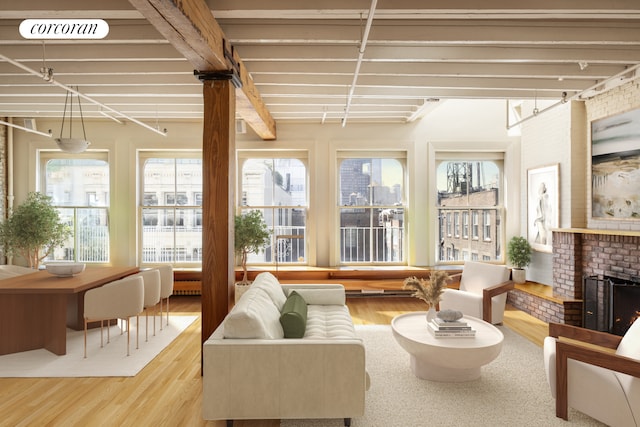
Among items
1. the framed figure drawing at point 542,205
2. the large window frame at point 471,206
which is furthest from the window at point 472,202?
the framed figure drawing at point 542,205

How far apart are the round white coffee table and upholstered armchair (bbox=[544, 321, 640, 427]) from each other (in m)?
0.50

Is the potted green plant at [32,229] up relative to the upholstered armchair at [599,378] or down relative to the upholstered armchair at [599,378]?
up

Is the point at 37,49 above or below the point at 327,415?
above

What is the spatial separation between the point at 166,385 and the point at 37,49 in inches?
145

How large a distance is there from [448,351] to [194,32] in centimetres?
320

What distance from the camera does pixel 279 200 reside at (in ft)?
25.2

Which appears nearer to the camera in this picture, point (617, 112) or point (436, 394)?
point (436, 394)

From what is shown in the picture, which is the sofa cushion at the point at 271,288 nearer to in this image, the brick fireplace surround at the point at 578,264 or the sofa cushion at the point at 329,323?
the sofa cushion at the point at 329,323

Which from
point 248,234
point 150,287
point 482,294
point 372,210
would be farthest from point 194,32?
point 372,210

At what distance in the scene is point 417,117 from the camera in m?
7.11

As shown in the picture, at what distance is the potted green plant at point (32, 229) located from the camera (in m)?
6.52

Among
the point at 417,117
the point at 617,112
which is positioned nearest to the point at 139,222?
the point at 417,117

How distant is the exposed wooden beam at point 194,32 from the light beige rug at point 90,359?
2.99m

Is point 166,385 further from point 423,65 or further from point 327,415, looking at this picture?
point 423,65
